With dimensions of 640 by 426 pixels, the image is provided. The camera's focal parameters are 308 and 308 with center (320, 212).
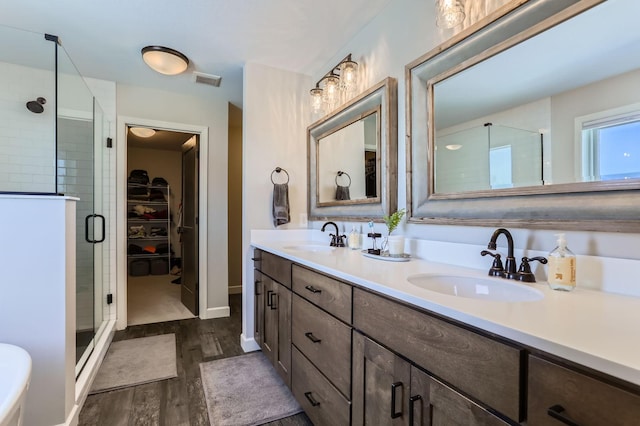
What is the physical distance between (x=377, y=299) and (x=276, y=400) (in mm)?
1255

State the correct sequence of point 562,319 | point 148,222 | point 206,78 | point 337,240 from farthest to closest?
point 148,222 → point 206,78 → point 337,240 → point 562,319

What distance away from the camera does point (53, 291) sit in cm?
A: 152

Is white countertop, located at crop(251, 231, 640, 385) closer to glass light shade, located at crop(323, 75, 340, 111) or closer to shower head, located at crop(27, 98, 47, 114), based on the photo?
glass light shade, located at crop(323, 75, 340, 111)

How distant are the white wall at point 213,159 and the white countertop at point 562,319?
261 centimetres

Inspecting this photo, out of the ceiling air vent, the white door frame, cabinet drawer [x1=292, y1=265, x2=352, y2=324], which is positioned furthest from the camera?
the white door frame

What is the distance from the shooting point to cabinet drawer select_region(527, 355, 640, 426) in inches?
18.9

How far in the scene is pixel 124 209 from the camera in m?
3.07

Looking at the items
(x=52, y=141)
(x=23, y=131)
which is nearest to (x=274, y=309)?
(x=52, y=141)

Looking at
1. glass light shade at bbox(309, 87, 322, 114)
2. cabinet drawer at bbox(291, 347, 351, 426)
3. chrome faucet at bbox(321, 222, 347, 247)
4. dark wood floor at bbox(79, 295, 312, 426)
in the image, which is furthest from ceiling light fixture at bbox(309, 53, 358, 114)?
dark wood floor at bbox(79, 295, 312, 426)

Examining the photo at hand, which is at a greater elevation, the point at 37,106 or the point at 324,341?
the point at 37,106

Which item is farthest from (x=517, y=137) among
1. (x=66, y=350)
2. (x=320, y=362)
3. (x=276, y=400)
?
Answer: (x=66, y=350)

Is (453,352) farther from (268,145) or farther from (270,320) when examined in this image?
(268,145)

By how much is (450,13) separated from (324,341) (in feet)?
5.14

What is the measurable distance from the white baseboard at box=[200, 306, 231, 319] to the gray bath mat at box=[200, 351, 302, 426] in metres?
1.08
